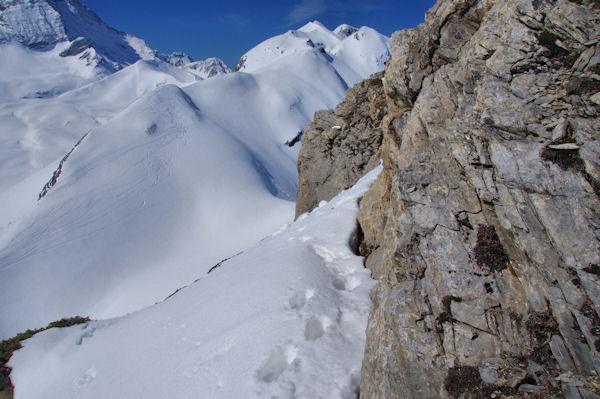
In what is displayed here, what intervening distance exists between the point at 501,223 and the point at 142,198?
40.7 metres

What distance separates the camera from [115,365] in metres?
9.28

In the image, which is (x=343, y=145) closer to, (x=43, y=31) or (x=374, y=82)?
(x=374, y=82)

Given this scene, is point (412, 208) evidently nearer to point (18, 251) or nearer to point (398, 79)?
point (398, 79)

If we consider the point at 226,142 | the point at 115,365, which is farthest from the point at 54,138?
the point at 115,365

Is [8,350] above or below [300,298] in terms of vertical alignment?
below

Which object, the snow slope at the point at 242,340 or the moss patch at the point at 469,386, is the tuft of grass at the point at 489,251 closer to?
the moss patch at the point at 469,386

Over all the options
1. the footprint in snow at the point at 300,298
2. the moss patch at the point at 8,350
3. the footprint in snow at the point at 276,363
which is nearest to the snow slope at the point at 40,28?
the moss patch at the point at 8,350

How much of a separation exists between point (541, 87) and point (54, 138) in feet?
317

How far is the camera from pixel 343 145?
23.2 meters

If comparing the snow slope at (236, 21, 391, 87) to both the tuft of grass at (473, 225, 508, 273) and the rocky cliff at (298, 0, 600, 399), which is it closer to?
the rocky cliff at (298, 0, 600, 399)

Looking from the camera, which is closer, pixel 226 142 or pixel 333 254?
pixel 333 254

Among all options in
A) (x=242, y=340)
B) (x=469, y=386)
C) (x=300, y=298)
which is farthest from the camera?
(x=300, y=298)

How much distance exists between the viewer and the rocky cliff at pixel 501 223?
4.12 metres

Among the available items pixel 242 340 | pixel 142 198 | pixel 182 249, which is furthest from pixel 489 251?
pixel 142 198
